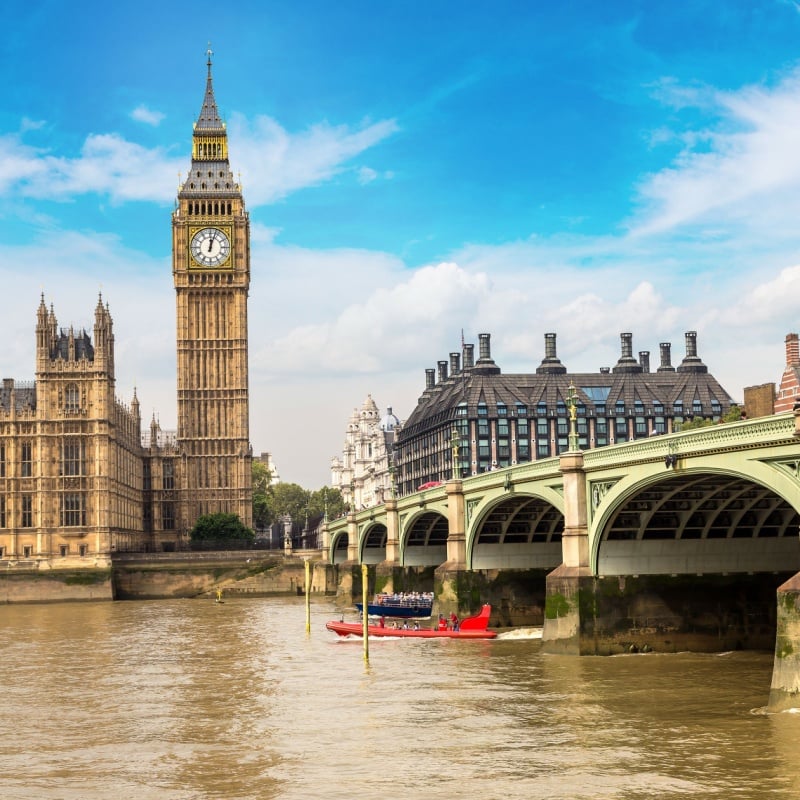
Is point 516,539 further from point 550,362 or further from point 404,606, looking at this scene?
point 550,362

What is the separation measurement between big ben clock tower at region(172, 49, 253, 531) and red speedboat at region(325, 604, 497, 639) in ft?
268

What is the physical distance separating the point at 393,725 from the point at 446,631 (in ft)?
90.2

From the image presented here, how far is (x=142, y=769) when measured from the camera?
3188 centimetres

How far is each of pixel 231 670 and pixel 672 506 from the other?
18.2 metres

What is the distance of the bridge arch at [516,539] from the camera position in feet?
224

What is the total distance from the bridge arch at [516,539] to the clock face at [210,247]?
284ft

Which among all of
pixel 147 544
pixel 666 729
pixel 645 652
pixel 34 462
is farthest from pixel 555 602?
pixel 147 544

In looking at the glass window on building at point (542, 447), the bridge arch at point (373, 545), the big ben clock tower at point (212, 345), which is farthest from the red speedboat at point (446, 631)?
the glass window on building at point (542, 447)

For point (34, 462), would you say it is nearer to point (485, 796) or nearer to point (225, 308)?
point (225, 308)

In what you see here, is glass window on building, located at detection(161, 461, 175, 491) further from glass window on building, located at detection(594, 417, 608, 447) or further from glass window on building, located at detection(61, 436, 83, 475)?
glass window on building, located at detection(594, 417, 608, 447)

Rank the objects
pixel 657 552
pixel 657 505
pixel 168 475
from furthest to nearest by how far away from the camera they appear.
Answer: pixel 168 475, pixel 657 552, pixel 657 505

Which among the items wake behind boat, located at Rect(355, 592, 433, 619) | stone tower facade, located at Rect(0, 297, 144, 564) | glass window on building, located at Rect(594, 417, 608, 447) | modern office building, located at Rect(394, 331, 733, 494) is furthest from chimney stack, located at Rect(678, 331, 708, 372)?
wake behind boat, located at Rect(355, 592, 433, 619)

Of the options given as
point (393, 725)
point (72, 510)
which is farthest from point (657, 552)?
point (72, 510)

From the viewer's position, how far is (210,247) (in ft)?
497
